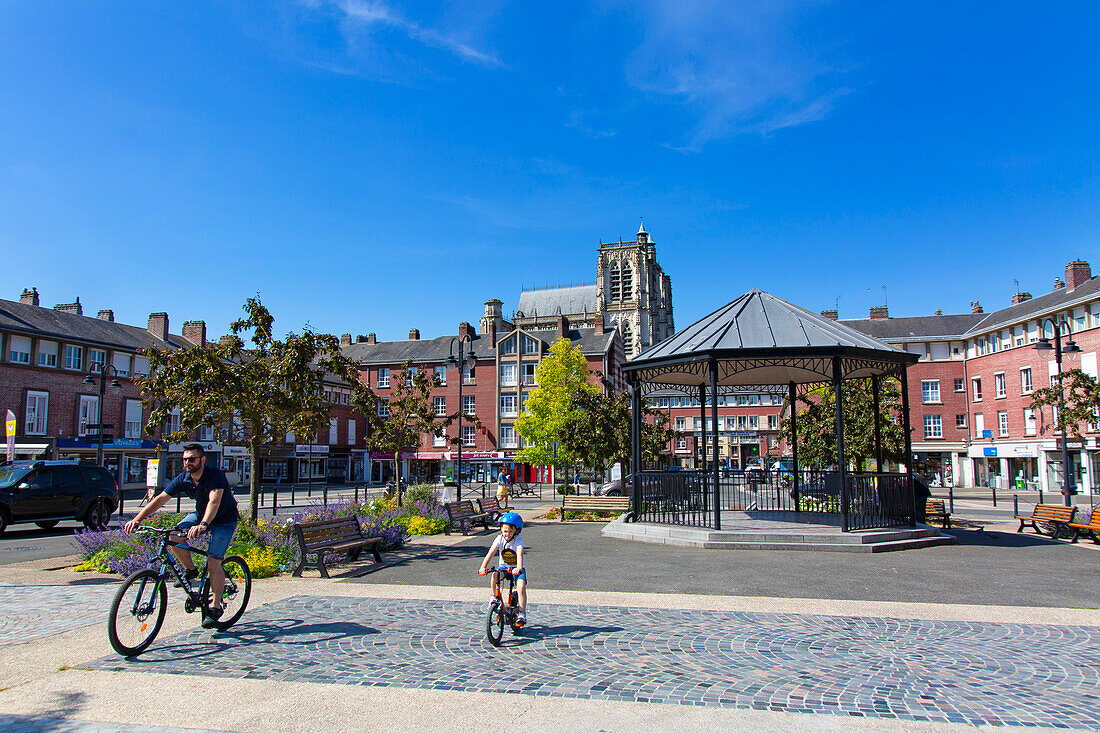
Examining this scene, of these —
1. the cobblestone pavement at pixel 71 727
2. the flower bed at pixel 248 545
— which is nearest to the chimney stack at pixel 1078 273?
the flower bed at pixel 248 545

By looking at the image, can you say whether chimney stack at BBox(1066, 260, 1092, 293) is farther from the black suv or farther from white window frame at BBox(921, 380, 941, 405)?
the black suv

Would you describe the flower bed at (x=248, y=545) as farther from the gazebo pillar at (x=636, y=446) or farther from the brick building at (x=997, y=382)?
the brick building at (x=997, y=382)

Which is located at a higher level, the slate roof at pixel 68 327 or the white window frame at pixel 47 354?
the slate roof at pixel 68 327

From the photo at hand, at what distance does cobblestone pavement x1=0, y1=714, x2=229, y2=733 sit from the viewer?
4.64 metres

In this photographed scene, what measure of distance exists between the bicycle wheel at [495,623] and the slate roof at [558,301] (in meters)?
122

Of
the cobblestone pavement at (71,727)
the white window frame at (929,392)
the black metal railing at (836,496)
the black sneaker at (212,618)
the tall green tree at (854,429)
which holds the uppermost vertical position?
the white window frame at (929,392)

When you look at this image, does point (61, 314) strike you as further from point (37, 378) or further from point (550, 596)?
point (550, 596)

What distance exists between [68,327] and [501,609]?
4760 centimetres

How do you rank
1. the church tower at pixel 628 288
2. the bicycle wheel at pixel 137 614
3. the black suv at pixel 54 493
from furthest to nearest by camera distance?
the church tower at pixel 628 288 < the black suv at pixel 54 493 < the bicycle wheel at pixel 137 614

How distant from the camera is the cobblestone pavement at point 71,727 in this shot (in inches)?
183

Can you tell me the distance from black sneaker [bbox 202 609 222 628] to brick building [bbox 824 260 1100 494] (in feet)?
113

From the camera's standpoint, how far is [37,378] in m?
40.5

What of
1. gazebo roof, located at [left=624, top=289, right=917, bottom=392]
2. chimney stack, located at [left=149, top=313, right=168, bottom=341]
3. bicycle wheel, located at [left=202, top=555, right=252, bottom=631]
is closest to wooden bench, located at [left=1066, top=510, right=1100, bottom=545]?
gazebo roof, located at [left=624, top=289, right=917, bottom=392]

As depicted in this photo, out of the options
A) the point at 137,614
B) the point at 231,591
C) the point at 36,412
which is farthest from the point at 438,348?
the point at 137,614
